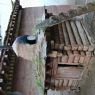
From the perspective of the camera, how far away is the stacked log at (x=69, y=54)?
276cm

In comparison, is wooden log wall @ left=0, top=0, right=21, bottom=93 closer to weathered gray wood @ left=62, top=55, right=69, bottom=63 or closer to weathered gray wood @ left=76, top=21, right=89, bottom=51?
weathered gray wood @ left=62, top=55, right=69, bottom=63

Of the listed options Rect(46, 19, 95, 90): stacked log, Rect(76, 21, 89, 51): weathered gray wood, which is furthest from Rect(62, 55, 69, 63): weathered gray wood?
Rect(76, 21, 89, 51): weathered gray wood

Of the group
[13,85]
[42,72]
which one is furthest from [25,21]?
[42,72]

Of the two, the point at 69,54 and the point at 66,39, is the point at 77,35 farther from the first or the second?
the point at 69,54

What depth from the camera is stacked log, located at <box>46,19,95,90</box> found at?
2.76 meters

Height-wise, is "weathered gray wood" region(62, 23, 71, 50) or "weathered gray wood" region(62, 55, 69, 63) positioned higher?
→ "weathered gray wood" region(62, 23, 71, 50)

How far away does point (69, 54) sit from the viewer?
9.12ft

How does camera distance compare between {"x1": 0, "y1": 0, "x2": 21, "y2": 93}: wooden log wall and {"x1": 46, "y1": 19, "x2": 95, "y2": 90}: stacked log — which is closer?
{"x1": 46, "y1": 19, "x2": 95, "y2": 90}: stacked log

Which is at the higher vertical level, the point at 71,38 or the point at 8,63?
the point at 71,38

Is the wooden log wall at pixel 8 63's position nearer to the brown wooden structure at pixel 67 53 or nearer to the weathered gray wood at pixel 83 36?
the brown wooden structure at pixel 67 53

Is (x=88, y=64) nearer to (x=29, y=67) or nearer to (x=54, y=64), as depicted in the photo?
(x=54, y=64)

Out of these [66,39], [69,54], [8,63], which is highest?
[66,39]

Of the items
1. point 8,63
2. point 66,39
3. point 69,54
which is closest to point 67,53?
point 69,54

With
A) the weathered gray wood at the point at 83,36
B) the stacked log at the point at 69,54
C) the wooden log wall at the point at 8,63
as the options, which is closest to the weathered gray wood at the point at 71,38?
the stacked log at the point at 69,54
